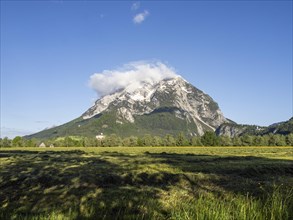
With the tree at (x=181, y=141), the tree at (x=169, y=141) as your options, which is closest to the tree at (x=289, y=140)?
the tree at (x=181, y=141)

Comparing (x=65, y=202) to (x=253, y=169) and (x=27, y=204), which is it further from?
(x=253, y=169)

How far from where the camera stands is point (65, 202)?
1455cm

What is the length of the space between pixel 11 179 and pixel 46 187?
12.0 ft

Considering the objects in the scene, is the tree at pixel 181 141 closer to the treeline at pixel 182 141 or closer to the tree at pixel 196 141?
the treeline at pixel 182 141

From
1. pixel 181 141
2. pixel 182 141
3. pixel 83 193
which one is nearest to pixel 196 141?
pixel 182 141

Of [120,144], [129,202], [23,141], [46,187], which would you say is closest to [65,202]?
[129,202]

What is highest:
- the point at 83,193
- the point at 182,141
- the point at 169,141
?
the point at 169,141

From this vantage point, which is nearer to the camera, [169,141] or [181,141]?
[181,141]

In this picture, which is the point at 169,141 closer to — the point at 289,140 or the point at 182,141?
the point at 182,141

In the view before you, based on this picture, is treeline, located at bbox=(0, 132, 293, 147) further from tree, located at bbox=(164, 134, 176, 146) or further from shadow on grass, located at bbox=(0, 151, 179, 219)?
shadow on grass, located at bbox=(0, 151, 179, 219)

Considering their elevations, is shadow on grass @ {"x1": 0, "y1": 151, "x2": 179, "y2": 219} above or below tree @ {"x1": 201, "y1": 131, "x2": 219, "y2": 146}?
below

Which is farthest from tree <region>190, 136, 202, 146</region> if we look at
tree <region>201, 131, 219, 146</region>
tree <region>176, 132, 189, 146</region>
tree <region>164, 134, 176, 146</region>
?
tree <region>164, 134, 176, 146</region>

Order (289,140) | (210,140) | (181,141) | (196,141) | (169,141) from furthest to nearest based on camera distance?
1. (169,141)
2. (181,141)
3. (196,141)
4. (210,140)
5. (289,140)

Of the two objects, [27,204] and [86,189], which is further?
[86,189]
